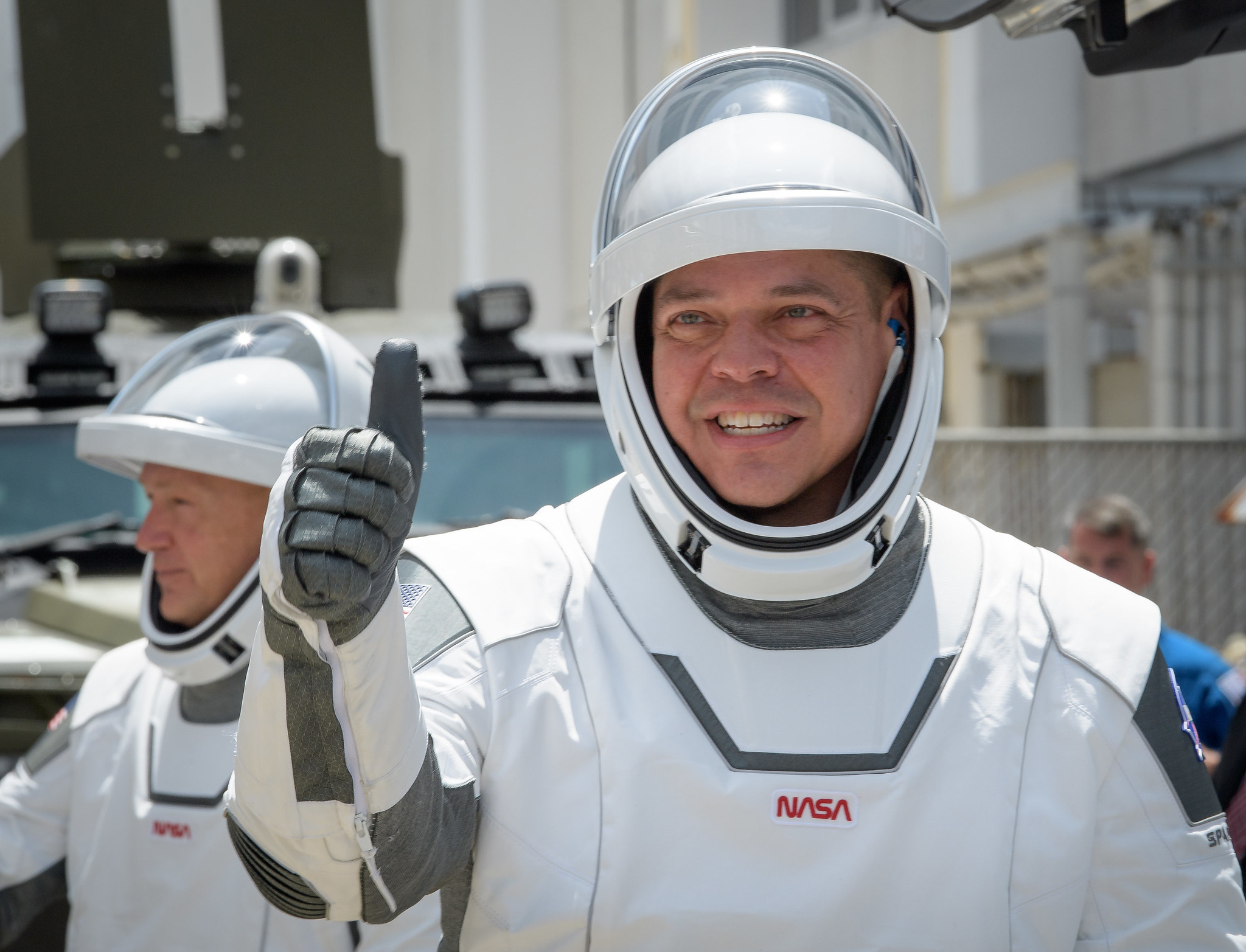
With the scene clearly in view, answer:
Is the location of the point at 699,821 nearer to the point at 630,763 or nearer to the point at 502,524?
the point at 630,763

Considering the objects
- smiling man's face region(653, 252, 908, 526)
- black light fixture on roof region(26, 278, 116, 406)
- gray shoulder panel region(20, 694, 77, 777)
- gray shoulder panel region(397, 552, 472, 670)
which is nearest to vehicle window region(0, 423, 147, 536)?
black light fixture on roof region(26, 278, 116, 406)

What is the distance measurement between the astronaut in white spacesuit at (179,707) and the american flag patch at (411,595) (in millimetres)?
724

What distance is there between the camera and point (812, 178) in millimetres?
1820

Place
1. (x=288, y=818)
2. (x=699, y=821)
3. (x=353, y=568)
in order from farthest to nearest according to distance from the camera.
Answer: (x=699, y=821) → (x=288, y=818) → (x=353, y=568)

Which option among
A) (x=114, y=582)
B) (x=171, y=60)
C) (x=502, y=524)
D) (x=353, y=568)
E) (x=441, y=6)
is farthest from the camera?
(x=441, y=6)

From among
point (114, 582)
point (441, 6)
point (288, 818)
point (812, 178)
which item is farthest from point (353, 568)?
point (441, 6)

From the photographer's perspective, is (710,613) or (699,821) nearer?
(699,821)

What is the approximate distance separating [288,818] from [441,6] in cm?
1356

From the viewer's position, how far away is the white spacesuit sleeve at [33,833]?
2.48 m

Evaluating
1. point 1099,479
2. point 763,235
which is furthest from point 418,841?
point 1099,479

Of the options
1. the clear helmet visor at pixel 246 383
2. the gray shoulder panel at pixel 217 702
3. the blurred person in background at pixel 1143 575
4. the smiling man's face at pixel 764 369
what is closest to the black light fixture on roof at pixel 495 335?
the clear helmet visor at pixel 246 383

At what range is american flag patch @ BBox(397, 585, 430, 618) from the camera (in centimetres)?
176

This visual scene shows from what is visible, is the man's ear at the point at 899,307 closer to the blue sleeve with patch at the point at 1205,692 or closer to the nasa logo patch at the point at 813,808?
the nasa logo patch at the point at 813,808

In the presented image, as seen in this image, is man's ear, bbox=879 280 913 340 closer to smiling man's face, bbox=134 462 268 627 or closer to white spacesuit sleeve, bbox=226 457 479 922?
white spacesuit sleeve, bbox=226 457 479 922
